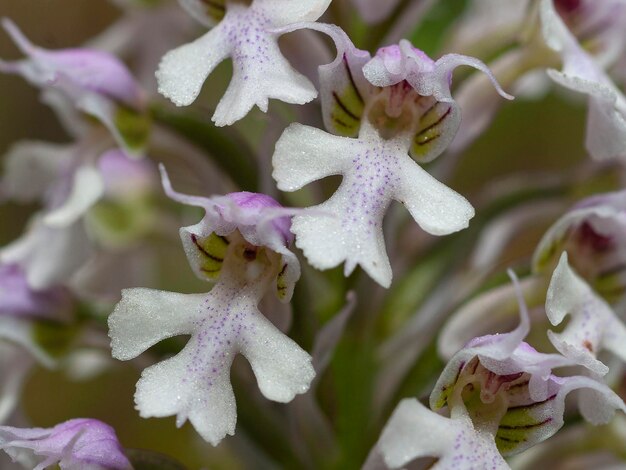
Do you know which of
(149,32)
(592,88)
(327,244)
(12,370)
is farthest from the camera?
(149,32)

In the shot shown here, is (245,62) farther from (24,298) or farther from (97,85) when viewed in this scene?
(24,298)

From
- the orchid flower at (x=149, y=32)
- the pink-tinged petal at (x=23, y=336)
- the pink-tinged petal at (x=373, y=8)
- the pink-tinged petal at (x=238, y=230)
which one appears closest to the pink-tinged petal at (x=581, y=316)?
the pink-tinged petal at (x=238, y=230)

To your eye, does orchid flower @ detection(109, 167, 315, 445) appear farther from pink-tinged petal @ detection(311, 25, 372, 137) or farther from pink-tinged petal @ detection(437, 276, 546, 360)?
pink-tinged petal @ detection(437, 276, 546, 360)

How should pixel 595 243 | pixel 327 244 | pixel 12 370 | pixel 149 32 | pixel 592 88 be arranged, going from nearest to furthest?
pixel 327 244, pixel 592 88, pixel 595 243, pixel 12 370, pixel 149 32

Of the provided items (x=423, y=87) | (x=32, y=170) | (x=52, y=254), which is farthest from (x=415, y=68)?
(x=32, y=170)

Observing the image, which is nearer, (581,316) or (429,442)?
(429,442)

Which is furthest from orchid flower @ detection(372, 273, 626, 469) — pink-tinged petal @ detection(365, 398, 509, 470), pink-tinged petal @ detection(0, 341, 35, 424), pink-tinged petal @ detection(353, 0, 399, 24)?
pink-tinged petal @ detection(0, 341, 35, 424)
